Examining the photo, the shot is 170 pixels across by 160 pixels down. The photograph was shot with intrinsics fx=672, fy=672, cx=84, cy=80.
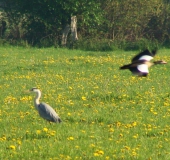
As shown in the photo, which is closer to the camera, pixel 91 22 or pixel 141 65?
pixel 141 65

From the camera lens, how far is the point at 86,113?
446 inches

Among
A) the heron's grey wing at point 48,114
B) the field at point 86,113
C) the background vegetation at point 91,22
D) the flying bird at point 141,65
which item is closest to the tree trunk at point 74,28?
the background vegetation at point 91,22

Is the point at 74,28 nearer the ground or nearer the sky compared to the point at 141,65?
nearer the ground

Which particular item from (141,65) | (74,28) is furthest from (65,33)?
(141,65)

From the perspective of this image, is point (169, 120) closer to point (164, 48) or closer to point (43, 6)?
point (164, 48)

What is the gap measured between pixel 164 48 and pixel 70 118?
19.6 m

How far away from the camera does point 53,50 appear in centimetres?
2703

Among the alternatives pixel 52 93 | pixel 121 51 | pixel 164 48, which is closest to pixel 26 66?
pixel 52 93

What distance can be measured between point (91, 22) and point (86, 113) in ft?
67.9

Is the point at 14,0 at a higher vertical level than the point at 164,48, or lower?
higher

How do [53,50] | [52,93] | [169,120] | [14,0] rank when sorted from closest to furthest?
1. [169,120]
2. [52,93]
3. [53,50]
4. [14,0]

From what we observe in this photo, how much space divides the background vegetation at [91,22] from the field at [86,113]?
34.5 feet

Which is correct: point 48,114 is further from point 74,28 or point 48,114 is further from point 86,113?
point 74,28

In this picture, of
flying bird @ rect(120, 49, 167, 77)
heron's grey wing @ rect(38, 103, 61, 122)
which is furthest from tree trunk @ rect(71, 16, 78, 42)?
flying bird @ rect(120, 49, 167, 77)
